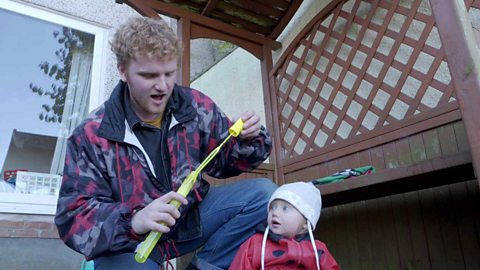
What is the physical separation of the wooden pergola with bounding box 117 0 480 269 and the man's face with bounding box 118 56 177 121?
34.1 inches

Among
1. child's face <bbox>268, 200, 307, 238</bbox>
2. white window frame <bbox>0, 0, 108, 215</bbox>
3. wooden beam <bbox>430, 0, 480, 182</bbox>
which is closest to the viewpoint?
wooden beam <bbox>430, 0, 480, 182</bbox>

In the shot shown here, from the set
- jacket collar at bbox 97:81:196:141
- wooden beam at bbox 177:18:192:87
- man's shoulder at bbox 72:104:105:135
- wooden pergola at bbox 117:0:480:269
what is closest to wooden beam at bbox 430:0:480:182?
wooden pergola at bbox 117:0:480:269

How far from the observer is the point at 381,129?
1.91 metres

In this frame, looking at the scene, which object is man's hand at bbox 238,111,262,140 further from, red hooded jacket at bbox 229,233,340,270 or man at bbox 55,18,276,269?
red hooded jacket at bbox 229,233,340,270

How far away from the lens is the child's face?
4.19 feet

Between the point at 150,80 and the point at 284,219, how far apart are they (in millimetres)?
612

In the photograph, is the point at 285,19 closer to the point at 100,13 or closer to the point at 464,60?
the point at 100,13

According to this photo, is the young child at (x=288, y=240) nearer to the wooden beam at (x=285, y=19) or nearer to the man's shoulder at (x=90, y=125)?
the man's shoulder at (x=90, y=125)

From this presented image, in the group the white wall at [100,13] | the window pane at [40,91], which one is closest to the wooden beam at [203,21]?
the white wall at [100,13]

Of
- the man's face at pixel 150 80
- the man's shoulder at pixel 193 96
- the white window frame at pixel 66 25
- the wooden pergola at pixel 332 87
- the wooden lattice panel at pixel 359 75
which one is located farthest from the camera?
the white window frame at pixel 66 25

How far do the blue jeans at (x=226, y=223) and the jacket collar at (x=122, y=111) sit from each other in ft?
1.00

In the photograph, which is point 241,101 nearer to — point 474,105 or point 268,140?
point 268,140

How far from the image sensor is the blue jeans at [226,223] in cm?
128

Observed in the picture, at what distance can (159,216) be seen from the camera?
3.03 ft
